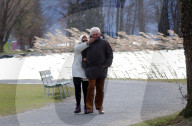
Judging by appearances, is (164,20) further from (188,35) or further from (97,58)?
(188,35)

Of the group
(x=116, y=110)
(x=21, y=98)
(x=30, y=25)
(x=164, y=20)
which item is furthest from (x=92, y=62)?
(x=30, y=25)

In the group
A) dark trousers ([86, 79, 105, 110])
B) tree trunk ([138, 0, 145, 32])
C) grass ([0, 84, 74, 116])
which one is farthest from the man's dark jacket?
tree trunk ([138, 0, 145, 32])

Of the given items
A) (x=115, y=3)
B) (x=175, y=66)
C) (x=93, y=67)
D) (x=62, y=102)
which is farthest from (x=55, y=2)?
(x=93, y=67)

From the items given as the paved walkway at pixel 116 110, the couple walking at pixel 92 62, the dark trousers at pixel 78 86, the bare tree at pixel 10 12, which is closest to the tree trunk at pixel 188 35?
the paved walkway at pixel 116 110

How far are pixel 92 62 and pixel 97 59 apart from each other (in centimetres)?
12

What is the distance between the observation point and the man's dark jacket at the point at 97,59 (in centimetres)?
897

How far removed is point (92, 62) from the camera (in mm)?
8992

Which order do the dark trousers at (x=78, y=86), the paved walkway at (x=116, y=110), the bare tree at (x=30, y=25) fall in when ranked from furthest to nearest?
the bare tree at (x=30, y=25) → the dark trousers at (x=78, y=86) → the paved walkway at (x=116, y=110)

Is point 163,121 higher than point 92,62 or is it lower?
lower

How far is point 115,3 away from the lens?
80.9ft

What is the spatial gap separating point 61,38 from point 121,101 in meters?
7.82

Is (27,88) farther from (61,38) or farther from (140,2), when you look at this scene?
(140,2)

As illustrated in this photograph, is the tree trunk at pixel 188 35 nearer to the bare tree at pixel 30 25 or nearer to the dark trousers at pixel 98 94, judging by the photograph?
the dark trousers at pixel 98 94

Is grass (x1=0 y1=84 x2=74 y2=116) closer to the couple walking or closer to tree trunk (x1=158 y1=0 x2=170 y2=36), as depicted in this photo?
the couple walking
